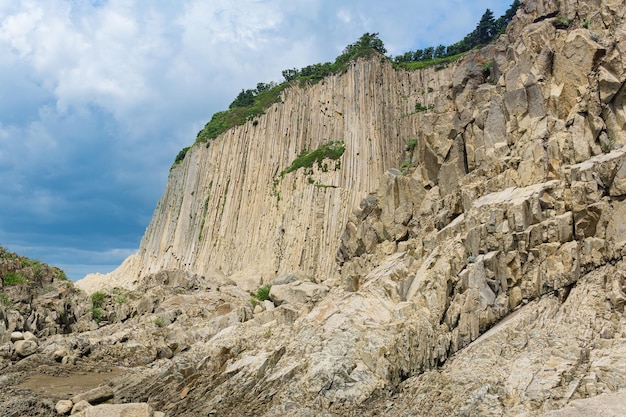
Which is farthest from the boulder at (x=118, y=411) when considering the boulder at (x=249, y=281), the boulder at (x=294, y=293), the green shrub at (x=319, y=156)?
the green shrub at (x=319, y=156)

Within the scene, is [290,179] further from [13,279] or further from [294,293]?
[13,279]

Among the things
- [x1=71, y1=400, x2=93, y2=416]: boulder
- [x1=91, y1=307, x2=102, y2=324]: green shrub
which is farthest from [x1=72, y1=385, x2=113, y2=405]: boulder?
[x1=91, y1=307, x2=102, y2=324]: green shrub

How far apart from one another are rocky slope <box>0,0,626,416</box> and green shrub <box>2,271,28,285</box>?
385cm

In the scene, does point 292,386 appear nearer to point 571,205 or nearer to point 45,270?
point 571,205

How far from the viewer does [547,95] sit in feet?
70.8

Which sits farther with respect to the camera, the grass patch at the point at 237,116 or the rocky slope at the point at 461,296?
the grass patch at the point at 237,116

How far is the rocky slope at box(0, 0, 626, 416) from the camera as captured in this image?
13.1 meters

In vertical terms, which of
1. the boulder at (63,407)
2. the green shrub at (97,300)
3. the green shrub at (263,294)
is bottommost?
the boulder at (63,407)

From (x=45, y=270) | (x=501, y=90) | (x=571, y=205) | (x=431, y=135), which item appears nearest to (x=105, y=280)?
(x=45, y=270)

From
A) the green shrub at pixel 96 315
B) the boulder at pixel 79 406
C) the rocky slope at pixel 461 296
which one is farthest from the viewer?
the green shrub at pixel 96 315

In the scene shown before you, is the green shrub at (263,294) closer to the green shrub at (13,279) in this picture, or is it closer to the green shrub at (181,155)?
the green shrub at (13,279)

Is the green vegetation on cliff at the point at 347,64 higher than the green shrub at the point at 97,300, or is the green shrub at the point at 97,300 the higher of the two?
the green vegetation on cliff at the point at 347,64

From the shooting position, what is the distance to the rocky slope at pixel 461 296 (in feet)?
42.9

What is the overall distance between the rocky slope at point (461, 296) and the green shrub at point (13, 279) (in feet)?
12.6
